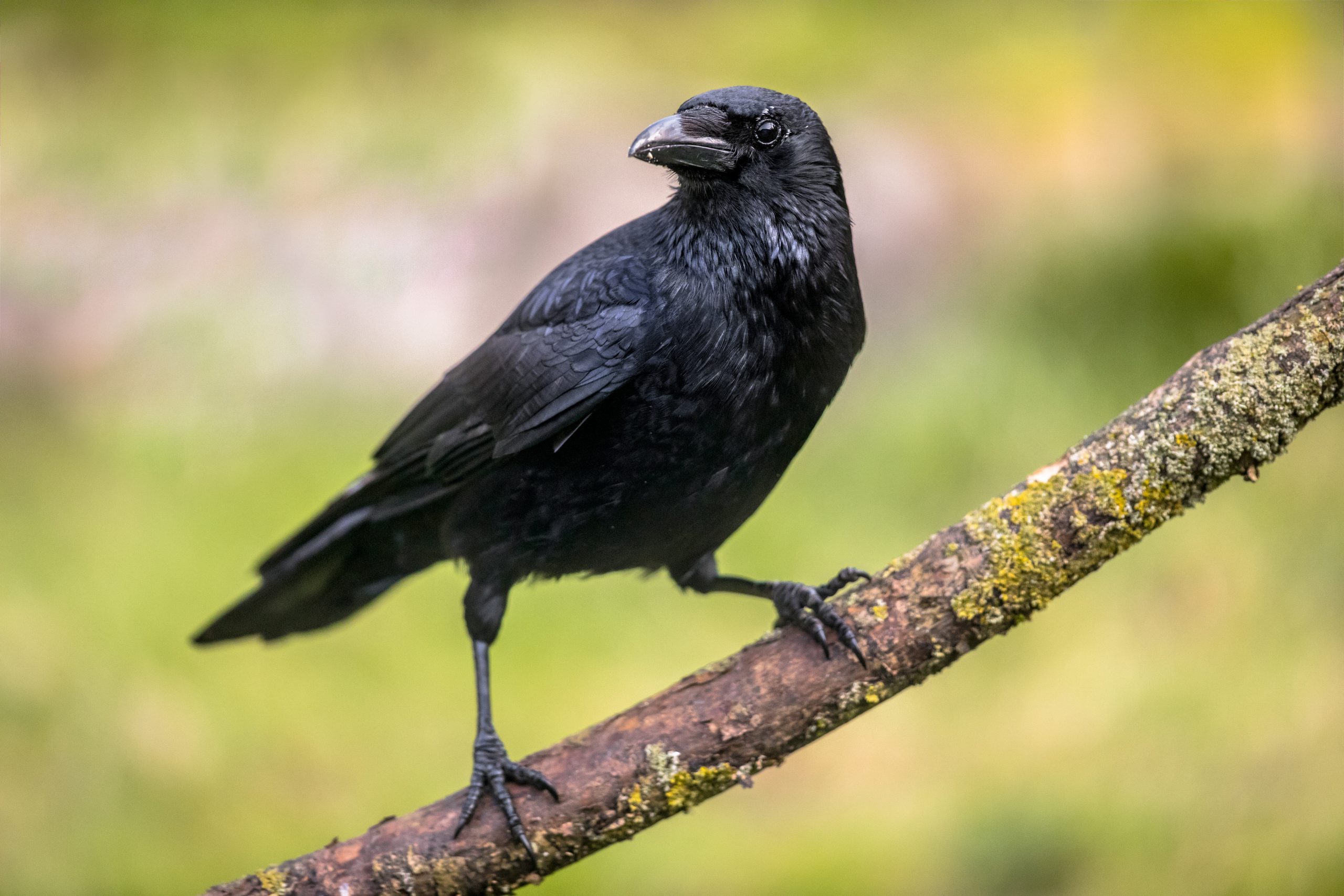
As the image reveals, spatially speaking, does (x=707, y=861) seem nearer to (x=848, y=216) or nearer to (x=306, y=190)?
(x=848, y=216)

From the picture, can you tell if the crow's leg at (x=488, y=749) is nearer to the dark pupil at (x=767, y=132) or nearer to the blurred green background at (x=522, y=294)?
the dark pupil at (x=767, y=132)

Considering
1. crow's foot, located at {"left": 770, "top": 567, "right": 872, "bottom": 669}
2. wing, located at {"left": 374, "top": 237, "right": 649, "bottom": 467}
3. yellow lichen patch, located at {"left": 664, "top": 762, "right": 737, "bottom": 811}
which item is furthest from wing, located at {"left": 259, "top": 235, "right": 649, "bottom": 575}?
yellow lichen patch, located at {"left": 664, "top": 762, "right": 737, "bottom": 811}

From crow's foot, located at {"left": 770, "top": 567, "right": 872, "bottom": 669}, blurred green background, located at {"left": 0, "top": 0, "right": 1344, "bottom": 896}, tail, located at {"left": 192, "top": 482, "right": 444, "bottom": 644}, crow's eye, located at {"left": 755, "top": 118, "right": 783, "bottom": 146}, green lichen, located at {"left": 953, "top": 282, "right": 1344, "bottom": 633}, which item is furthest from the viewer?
blurred green background, located at {"left": 0, "top": 0, "right": 1344, "bottom": 896}

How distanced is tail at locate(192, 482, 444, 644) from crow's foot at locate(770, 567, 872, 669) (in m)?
0.96

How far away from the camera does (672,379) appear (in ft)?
7.93

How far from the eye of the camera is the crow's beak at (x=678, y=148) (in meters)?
2.38

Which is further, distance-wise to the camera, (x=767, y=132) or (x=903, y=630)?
(x=767, y=132)

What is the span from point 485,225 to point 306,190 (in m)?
0.96

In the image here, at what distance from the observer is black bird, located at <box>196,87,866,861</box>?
2.41 metres

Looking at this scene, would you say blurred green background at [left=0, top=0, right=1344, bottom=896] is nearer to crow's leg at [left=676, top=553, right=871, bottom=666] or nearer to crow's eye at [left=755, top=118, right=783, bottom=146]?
crow's leg at [left=676, top=553, right=871, bottom=666]

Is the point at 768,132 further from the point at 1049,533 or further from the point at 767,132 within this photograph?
the point at 1049,533

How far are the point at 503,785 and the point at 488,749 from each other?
0.46 feet

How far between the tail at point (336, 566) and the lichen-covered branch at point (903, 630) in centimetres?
84

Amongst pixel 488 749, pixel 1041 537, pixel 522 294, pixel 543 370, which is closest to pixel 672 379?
pixel 543 370
